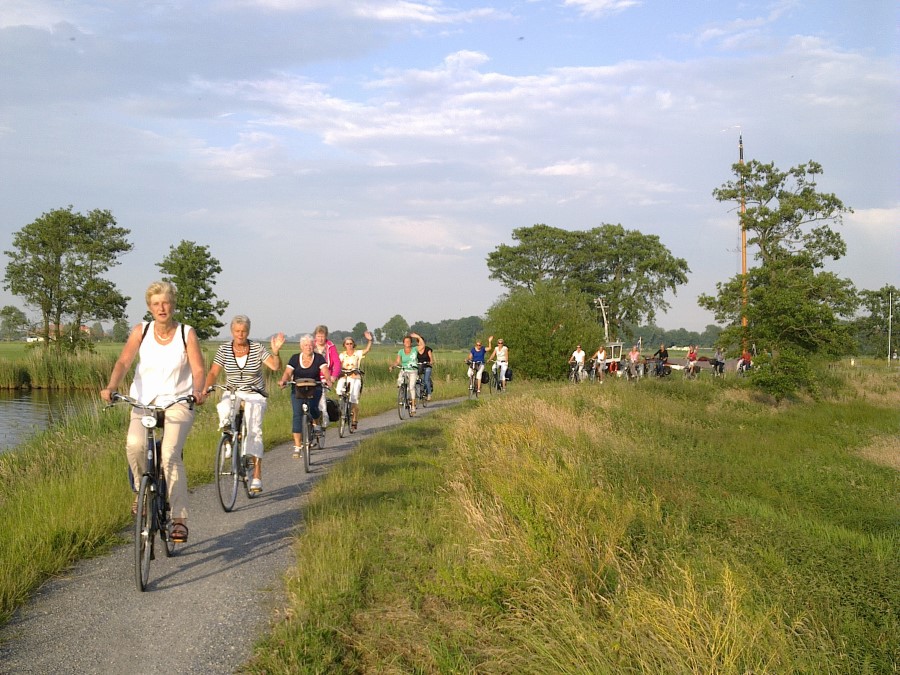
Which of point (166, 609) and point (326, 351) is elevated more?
point (326, 351)

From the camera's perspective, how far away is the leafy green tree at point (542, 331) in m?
33.8

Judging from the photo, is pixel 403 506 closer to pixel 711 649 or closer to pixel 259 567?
pixel 259 567

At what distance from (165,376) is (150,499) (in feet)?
2.96

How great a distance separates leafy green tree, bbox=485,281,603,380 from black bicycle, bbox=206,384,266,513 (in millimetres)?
26019

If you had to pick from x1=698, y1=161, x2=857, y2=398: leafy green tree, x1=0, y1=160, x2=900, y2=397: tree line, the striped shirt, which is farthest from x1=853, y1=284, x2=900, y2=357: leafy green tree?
the striped shirt

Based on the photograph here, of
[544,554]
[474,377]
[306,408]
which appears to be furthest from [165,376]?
[474,377]

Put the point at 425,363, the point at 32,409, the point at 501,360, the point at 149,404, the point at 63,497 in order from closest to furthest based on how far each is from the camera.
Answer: the point at 149,404 → the point at 63,497 → the point at 425,363 → the point at 501,360 → the point at 32,409

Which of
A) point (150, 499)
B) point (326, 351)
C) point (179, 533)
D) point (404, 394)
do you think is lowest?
point (179, 533)

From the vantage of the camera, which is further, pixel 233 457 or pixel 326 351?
pixel 326 351

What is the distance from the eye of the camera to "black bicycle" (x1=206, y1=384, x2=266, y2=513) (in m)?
7.89

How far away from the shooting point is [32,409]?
27531mm

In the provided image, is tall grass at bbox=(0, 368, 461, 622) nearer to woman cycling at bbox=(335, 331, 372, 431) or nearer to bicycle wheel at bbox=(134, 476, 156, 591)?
bicycle wheel at bbox=(134, 476, 156, 591)

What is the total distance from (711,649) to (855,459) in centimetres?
1355

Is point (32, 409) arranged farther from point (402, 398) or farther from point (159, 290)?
point (159, 290)
